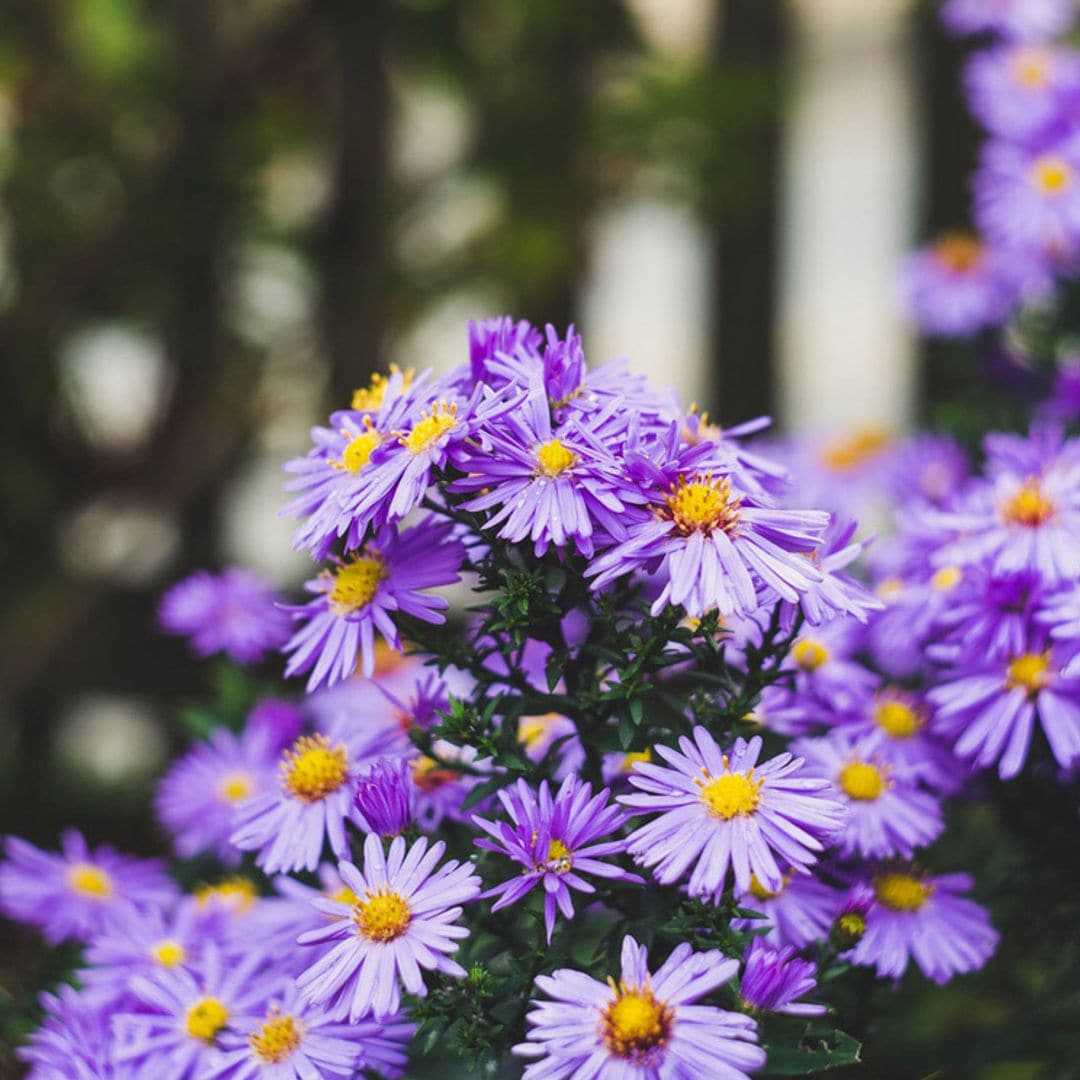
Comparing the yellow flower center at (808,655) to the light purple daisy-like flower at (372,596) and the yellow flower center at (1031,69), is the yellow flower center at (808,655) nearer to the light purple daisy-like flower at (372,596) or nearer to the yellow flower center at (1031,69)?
the light purple daisy-like flower at (372,596)

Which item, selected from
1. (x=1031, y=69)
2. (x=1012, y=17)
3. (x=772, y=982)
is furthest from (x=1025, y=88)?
(x=772, y=982)

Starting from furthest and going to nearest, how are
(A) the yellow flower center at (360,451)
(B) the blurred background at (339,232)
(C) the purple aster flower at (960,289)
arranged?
(B) the blurred background at (339,232) → (C) the purple aster flower at (960,289) → (A) the yellow flower center at (360,451)

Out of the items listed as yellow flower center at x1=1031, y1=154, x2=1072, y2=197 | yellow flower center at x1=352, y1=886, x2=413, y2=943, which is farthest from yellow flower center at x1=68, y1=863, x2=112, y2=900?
yellow flower center at x1=1031, y1=154, x2=1072, y2=197

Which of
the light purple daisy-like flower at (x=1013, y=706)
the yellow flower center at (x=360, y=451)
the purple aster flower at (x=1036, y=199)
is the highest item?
the purple aster flower at (x=1036, y=199)

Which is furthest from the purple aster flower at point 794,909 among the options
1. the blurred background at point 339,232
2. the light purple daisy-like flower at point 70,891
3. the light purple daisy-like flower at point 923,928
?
the blurred background at point 339,232

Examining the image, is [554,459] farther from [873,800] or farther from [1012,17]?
[1012,17]

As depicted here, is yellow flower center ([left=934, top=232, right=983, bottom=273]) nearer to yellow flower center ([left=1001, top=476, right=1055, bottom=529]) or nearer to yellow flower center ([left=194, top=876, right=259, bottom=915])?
yellow flower center ([left=1001, top=476, right=1055, bottom=529])
